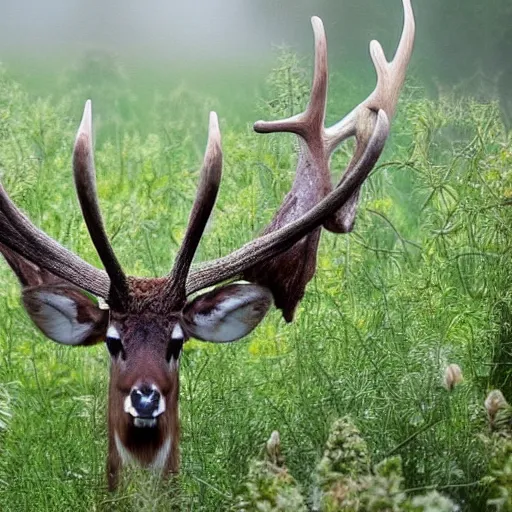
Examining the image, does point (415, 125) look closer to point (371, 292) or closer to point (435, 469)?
point (371, 292)

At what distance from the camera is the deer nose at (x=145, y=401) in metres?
2.93

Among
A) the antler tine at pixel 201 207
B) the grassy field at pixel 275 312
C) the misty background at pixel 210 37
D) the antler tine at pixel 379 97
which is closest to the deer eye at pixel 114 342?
the antler tine at pixel 201 207

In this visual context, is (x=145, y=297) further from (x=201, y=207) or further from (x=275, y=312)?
(x=275, y=312)

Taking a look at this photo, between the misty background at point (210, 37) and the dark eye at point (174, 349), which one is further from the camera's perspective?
the misty background at point (210, 37)

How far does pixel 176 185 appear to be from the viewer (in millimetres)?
4160

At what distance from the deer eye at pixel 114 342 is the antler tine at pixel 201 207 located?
114 millimetres

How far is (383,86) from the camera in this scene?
3.51 m

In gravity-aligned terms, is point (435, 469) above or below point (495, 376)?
below

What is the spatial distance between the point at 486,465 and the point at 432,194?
2.66ft

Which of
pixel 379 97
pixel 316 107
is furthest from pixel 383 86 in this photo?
pixel 316 107

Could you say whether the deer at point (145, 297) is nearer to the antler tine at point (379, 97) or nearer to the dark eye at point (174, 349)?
the dark eye at point (174, 349)

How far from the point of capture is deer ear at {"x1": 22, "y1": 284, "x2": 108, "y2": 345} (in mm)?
3049

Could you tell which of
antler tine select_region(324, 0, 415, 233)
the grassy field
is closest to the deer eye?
the grassy field

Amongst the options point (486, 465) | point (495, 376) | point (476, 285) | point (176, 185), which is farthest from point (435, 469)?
point (176, 185)
